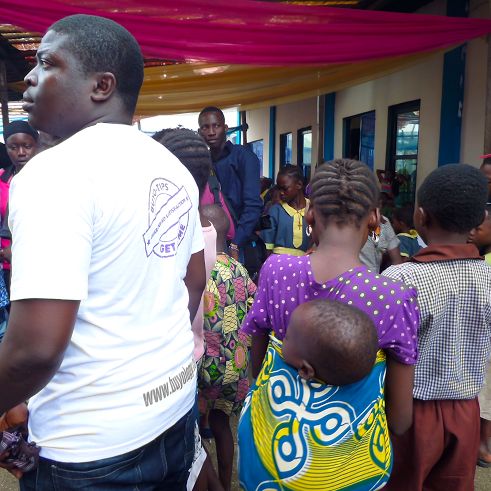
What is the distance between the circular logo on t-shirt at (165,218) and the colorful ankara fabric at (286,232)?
7.98 feet

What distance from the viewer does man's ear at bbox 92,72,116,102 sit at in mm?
1004

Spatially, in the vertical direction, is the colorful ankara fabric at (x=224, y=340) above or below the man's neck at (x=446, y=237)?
below

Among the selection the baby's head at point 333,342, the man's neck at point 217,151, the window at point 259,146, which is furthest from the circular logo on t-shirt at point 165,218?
the window at point 259,146

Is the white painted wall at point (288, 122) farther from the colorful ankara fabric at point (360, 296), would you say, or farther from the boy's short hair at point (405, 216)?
the colorful ankara fabric at point (360, 296)

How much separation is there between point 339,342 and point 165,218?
1.65 ft

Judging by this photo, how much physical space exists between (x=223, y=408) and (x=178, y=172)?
136 centimetres

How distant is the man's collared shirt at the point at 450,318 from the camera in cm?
156

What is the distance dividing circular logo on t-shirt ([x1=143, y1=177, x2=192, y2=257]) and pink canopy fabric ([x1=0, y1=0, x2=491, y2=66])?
277 centimetres

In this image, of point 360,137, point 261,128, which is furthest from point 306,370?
point 261,128

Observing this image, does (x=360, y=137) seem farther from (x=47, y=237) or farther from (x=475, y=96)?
(x=47, y=237)

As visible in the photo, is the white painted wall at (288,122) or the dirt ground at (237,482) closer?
the dirt ground at (237,482)

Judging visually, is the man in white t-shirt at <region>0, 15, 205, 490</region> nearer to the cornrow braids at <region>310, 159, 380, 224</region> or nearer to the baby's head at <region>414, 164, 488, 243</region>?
the cornrow braids at <region>310, 159, 380, 224</region>

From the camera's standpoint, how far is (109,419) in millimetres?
937

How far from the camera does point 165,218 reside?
1.02m
